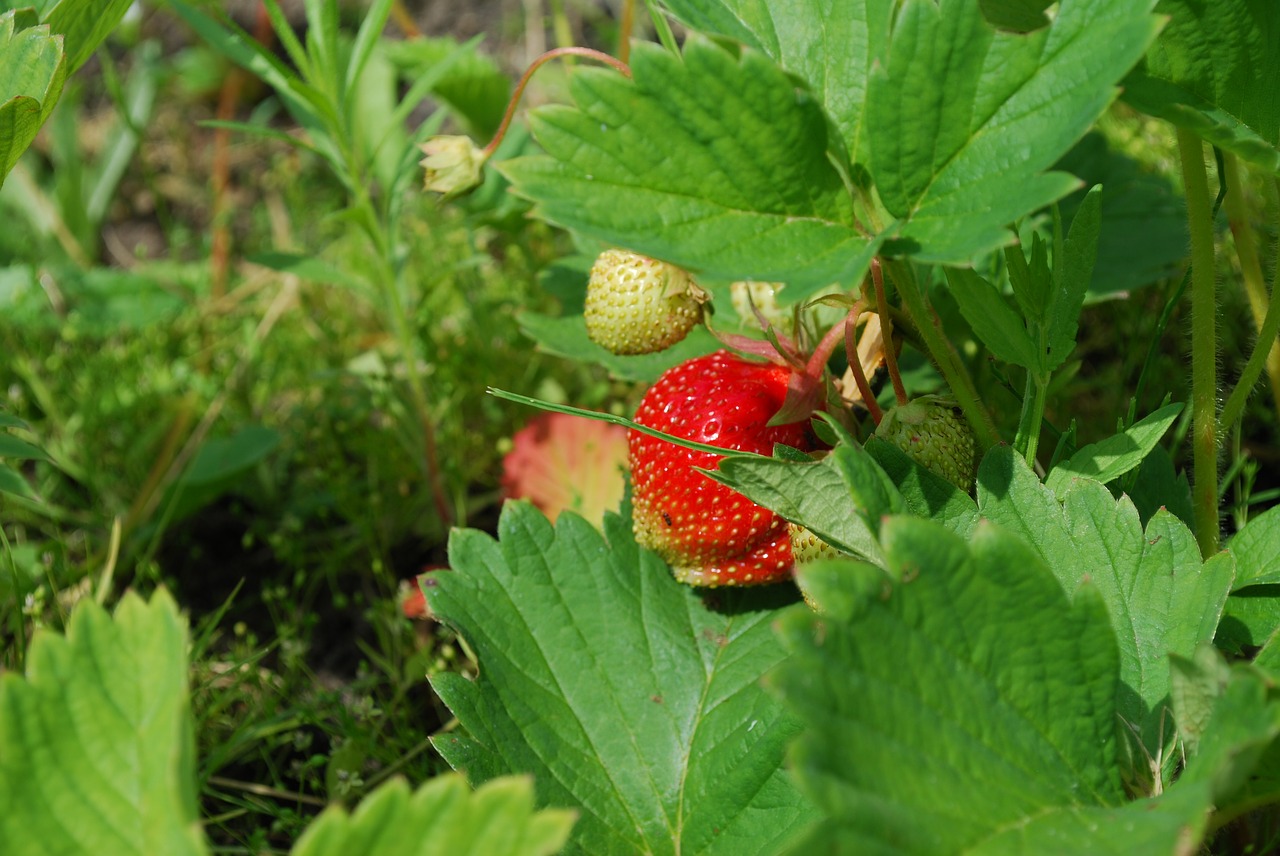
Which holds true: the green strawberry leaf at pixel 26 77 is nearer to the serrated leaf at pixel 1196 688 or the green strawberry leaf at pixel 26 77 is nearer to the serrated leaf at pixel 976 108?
the serrated leaf at pixel 976 108

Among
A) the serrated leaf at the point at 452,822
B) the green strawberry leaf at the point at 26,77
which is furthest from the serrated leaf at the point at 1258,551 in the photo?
the green strawberry leaf at the point at 26,77

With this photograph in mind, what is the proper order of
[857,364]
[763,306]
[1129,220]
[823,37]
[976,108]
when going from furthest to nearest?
[1129,220] < [763,306] < [857,364] < [823,37] < [976,108]

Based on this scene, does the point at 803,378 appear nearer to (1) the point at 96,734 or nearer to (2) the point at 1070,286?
(2) the point at 1070,286

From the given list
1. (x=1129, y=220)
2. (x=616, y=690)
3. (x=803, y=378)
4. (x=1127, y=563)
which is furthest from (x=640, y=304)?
(x=1129, y=220)

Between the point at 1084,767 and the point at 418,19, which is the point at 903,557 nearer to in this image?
the point at 1084,767

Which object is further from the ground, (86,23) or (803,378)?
(86,23)

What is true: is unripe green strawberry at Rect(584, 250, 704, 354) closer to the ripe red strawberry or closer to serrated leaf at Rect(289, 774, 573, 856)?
the ripe red strawberry

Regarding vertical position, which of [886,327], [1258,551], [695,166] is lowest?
[1258,551]
